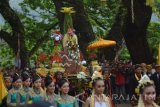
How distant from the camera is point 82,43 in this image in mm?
20109

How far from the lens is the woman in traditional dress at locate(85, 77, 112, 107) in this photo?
696 cm

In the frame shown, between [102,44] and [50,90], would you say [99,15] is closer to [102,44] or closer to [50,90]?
[102,44]

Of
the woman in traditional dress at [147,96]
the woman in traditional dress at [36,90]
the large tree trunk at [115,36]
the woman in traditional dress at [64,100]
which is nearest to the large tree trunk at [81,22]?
the large tree trunk at [115,36]

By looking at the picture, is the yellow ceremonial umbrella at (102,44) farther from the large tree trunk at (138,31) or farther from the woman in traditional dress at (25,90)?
the woman in traditional dress at (25,90)

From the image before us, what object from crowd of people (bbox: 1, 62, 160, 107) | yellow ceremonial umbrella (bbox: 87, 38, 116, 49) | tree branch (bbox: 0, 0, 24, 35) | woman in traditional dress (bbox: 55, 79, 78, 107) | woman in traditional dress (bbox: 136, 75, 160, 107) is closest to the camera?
woman in traditional dress (bbox: 136, 75, 160, 107)

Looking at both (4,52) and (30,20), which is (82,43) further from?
(4,52)

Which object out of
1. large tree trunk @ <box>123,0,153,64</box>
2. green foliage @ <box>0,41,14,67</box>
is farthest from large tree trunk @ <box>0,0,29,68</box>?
green foliage @ <box>0,41,14,67</box>

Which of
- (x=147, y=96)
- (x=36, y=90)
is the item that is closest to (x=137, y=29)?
(x=36, y=90)

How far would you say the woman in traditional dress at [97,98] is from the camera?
6957 millimetres

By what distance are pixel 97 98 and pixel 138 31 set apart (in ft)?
39.6

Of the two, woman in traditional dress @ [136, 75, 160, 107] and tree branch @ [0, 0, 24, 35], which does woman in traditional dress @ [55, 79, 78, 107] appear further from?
tree branch @ [0, 0, 24, 35]

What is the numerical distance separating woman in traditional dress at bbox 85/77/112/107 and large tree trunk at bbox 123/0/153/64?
10909 millimetres

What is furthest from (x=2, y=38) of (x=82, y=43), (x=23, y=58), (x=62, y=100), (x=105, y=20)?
(x=62, y=100)

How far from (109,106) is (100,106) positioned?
0.15 meters
